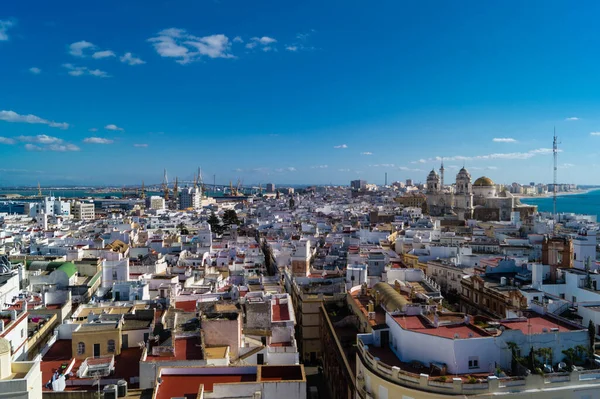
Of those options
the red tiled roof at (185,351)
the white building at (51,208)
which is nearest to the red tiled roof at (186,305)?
the red tiled roof at (185,351)

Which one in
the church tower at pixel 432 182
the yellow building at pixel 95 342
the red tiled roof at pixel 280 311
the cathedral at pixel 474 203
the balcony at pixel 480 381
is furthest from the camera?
the church tower at pixel 432 182

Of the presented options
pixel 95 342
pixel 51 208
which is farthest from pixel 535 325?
pixel 51 208

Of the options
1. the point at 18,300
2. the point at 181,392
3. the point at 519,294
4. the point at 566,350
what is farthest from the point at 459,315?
the point at 18,300

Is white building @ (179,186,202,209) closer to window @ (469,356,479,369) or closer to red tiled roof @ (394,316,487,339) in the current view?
red tiled roof @ (394,316,487,339)

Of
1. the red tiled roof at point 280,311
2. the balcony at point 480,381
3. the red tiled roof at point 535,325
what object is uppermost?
the red tiled roof at point 535,325

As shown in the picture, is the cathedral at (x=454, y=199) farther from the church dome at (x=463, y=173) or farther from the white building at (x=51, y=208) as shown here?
the white building at (x=51, y=208)

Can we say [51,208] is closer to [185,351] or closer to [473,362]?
[185,351]
